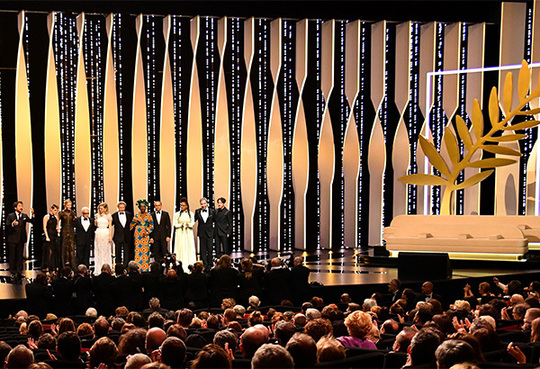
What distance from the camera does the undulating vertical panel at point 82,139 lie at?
13.4m

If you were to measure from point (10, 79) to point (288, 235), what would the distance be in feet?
20.0

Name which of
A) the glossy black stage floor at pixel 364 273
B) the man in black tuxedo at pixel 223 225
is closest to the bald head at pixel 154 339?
the glossy black stage floor at pixel 364 273

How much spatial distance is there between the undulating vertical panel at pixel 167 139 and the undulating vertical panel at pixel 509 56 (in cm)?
654

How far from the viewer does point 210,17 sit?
47.3 ft

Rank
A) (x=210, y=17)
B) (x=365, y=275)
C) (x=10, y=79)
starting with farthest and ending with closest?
1. (x=210, y=17)
2. (x=10, y=79)
3. (x=365, y=275)

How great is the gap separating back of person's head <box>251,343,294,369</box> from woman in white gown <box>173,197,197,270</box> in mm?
8874

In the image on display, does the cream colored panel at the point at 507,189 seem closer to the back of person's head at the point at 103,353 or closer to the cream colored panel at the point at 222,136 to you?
the cream colored panel at the point at 222,136

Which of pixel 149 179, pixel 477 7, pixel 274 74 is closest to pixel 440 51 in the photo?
pixel 477 7

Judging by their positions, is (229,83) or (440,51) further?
(440,51)

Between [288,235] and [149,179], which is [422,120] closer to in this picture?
[288,235]

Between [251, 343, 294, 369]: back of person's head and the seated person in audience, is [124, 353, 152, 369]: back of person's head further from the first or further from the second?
the seated person in audience

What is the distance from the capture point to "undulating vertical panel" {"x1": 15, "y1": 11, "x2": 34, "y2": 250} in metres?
13.2

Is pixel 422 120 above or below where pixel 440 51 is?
below

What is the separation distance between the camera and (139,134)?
1396cm
